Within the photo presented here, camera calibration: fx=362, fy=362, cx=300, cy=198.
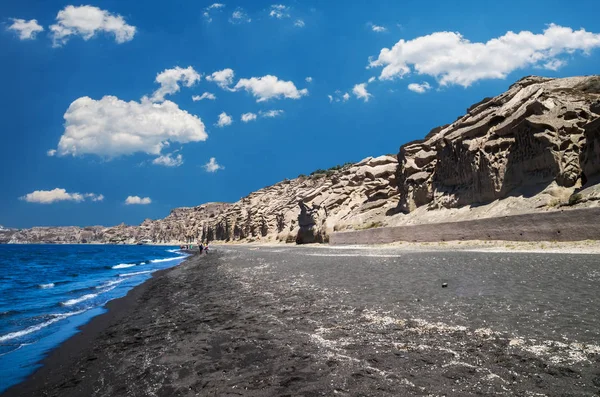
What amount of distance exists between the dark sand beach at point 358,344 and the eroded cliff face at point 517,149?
1543cm

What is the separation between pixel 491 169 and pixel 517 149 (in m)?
2.48

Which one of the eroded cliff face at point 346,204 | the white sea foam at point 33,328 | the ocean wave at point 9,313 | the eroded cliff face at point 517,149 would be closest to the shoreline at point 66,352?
the white sea foam at point 33,328

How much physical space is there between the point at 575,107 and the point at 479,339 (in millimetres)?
27119

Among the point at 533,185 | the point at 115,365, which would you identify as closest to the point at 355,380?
the point at 115,365

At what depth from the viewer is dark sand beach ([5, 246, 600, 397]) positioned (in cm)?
424

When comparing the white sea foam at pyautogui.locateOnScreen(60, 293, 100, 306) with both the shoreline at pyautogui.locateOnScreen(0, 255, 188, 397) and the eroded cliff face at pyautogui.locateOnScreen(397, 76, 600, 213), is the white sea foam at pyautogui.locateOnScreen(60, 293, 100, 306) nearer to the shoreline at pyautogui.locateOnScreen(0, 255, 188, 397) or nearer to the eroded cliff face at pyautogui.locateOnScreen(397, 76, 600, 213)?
the shoreline at pyautogui.locateOnScreen(0, 255, 188, 397)

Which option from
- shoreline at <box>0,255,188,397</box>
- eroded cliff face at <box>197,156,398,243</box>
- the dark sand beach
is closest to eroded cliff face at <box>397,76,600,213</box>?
eroded cliff face at <box>197,156,398,243</box>

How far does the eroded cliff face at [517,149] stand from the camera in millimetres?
23328

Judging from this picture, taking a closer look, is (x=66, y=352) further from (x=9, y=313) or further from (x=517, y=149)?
(x=517, y=149)

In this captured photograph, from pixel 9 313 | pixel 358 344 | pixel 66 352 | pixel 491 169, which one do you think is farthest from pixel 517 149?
pixel 9 313

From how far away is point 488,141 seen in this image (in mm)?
29406

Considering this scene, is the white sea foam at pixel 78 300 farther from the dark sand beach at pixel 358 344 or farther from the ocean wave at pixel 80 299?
the dark sand beach at pixel 358 344

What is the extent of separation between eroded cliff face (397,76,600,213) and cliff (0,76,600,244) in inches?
2.7

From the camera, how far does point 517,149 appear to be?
86.3ft
